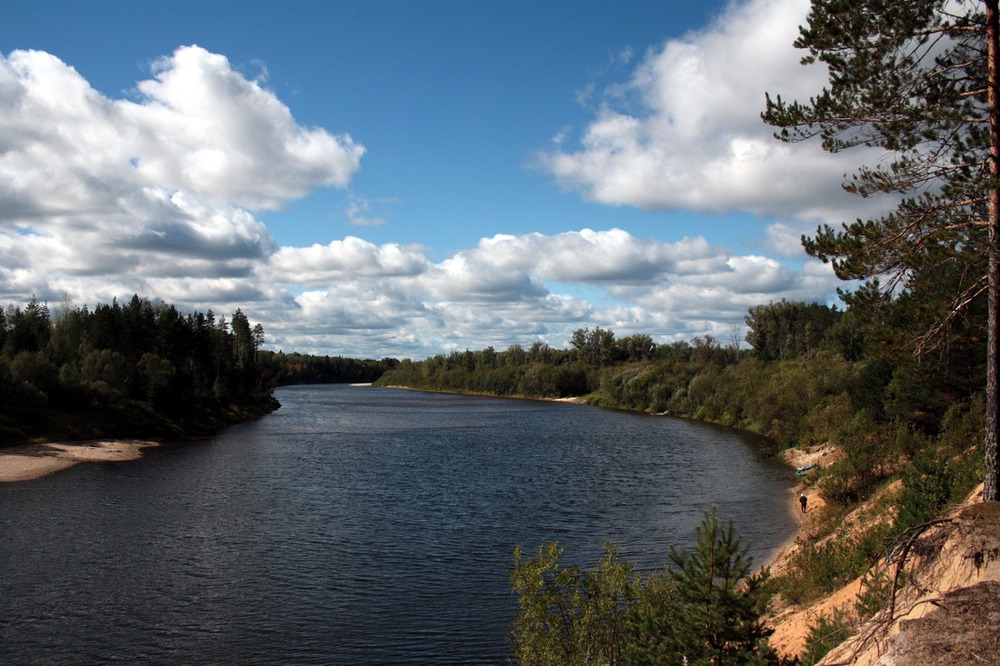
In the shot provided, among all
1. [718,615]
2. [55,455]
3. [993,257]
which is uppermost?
[993,257]

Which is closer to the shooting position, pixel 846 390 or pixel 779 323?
pixel 846 390

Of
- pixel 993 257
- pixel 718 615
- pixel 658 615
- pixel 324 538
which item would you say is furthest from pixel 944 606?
pixel 324 538

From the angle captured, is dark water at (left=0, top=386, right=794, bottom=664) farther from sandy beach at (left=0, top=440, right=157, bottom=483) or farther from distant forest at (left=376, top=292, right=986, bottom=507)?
distant forest at (left=376, top=292, right=986, bottom=507)

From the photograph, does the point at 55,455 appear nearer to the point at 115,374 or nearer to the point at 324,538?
the point at 115,374

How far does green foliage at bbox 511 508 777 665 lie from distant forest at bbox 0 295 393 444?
64840 millimetres

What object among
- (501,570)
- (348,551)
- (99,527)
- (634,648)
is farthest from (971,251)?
(99,527)

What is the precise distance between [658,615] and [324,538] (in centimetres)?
2260

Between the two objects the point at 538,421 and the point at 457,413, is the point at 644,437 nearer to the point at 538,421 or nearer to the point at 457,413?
the point at 538,421

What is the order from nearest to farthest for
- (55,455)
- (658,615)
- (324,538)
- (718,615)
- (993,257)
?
(718,615) → (993,257) → (658,615) → (324,538) → (55,455)

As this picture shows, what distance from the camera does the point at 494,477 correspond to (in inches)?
2024

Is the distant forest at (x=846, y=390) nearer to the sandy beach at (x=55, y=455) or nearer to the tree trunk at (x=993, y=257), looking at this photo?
the tree trunk at (x=993, y=257)

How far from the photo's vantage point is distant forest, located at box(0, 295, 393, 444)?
6969 centimetres

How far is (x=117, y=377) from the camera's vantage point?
82625 mm

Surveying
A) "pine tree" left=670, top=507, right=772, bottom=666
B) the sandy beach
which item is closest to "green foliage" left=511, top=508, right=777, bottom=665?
"pine tree" left=670, top=507, right=772, bottom=666
